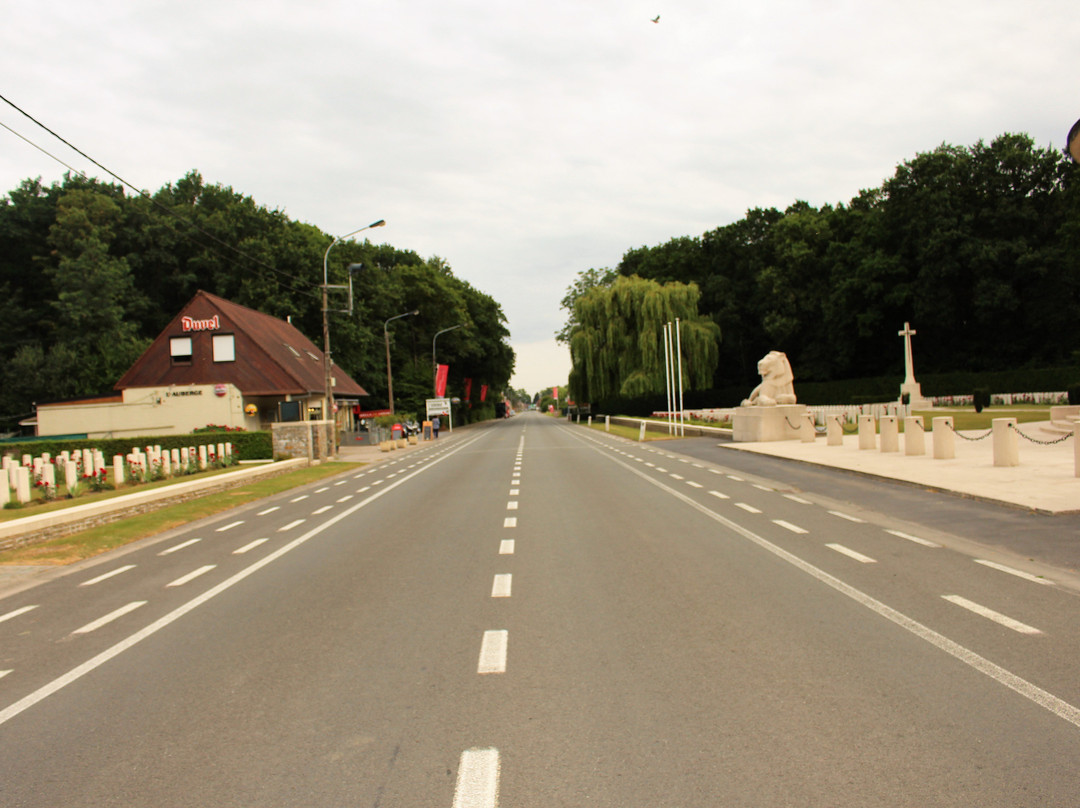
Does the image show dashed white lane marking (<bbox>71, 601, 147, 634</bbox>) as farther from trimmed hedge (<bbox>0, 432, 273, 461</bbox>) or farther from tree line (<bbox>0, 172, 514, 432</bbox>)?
tree line (<bbox>0, 172, 514, 432</bbox>)

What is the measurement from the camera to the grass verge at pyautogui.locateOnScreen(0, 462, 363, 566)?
10.6 meters

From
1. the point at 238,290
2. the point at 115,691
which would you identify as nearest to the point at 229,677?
the point at 115,691

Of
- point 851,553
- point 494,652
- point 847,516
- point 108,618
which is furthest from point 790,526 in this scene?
point 108,618

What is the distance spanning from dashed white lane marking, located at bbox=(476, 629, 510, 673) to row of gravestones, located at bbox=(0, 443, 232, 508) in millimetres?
13269

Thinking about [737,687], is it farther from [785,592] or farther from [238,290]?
[238,290]

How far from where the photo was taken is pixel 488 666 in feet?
16.6

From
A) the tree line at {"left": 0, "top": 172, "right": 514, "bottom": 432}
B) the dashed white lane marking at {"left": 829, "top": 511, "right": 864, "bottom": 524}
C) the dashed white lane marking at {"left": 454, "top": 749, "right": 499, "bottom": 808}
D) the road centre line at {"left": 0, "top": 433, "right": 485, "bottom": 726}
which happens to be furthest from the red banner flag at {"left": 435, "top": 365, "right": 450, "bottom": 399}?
the dashed white lane marking at {"left": 454, "top": 749, "right": 499, "bottom": 808}

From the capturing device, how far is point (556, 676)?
4.82 meters

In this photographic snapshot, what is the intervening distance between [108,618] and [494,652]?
12.8ft

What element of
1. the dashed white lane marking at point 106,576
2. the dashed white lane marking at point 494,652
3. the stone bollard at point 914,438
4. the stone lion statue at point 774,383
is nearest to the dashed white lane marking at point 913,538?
the dashed white lane marking at point 494,652

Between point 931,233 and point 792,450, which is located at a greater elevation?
point 931,233

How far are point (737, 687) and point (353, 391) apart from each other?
50662 millimetres

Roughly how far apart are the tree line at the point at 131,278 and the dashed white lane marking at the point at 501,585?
42.0m

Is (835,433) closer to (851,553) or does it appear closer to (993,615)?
(851,553)
